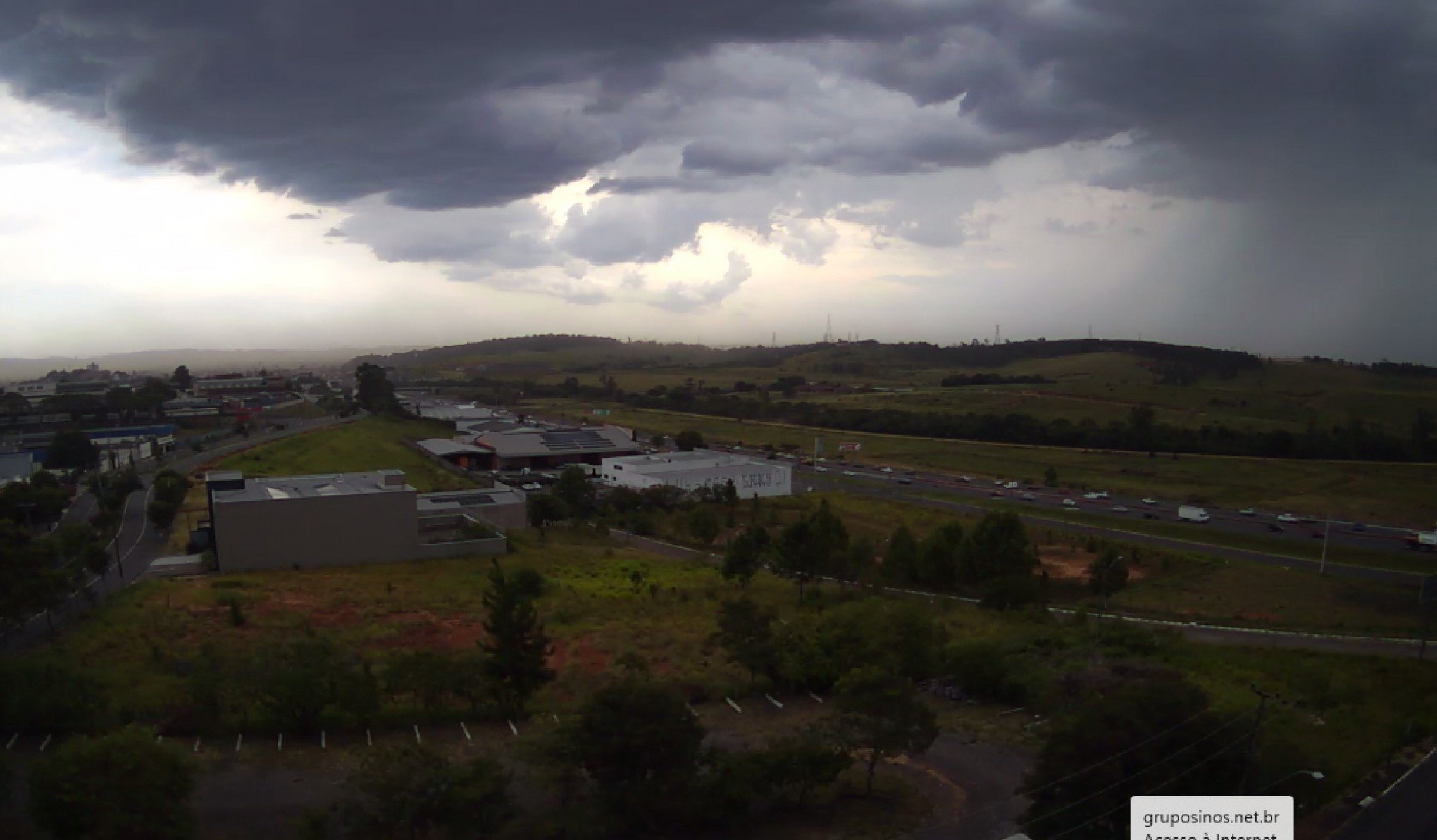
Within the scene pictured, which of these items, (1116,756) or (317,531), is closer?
(1116,756)

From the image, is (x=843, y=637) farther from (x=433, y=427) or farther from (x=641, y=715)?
(x=433, y=427)

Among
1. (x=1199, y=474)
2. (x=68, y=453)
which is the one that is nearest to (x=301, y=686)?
(x=68, y=453)

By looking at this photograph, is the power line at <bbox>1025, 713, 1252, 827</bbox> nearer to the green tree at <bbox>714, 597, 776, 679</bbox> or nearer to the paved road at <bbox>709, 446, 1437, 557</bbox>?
the green tree at <bbox>714, 597, 776, 679</bbox>

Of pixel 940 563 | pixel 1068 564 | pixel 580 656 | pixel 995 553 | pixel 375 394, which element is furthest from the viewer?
pixel 375 394

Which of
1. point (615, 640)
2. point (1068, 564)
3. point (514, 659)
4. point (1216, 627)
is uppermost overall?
point (514, 659)

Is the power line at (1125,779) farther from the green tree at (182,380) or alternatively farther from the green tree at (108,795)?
the green tree at (182,380)

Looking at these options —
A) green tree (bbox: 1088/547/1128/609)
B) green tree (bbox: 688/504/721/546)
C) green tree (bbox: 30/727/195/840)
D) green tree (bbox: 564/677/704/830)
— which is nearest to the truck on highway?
green tree (bbox: 1088/547/1128/609)

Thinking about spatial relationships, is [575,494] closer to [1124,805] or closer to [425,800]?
[425,800]
